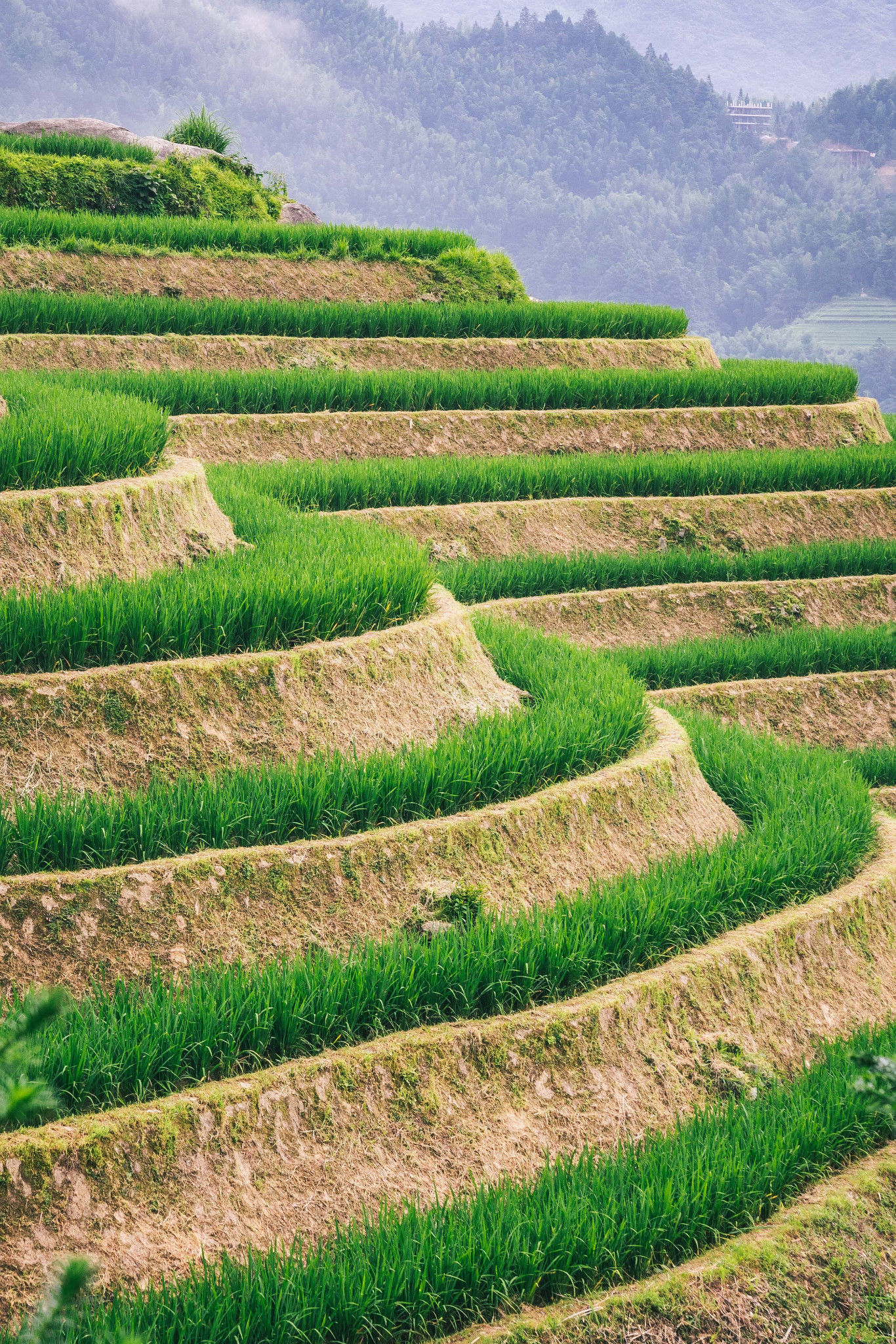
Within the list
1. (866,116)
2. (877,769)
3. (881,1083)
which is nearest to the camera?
(881,1083)

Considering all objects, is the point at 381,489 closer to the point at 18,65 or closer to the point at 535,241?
the point at 18,65

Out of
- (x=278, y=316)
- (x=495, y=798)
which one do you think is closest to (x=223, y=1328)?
(x=495, y=798)

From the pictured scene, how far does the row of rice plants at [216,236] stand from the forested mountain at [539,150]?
351 feet

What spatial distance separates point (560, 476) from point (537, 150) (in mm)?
146258

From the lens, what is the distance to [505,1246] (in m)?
3.75

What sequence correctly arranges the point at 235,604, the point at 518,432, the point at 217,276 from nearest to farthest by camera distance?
the point at 235,604
the point at 518,432
the point at 217,276

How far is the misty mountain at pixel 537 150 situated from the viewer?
119m

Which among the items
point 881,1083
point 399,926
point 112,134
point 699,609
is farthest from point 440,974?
point 112,134

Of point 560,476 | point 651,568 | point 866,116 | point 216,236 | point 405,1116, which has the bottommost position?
point 405,1116

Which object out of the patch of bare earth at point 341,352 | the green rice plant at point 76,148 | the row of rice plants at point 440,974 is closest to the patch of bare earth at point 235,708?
the row of rice plants at point 440,974

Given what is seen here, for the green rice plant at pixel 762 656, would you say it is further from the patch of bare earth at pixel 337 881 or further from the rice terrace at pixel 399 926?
the patch of bare earth at pixel 337 881

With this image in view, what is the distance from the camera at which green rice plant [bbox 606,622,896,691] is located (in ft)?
33.0

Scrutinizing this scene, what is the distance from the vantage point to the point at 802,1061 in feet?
18.8

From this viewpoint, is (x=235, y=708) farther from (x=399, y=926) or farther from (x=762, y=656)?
(x=762, y=656)
